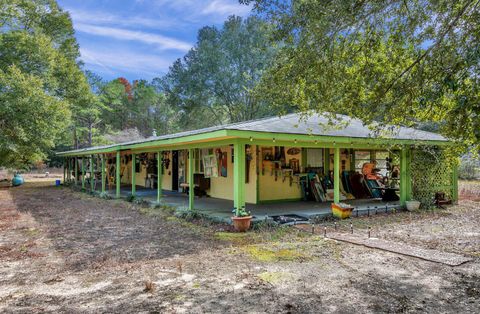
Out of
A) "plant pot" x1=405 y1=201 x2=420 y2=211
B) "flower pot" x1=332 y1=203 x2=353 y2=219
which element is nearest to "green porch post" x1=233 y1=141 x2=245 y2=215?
"flower pot" x1=332 y1=203 x2=353 y2=219

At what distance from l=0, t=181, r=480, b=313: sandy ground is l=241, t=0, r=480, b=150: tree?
7.61 feet

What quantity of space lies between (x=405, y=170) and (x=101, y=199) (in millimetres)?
10917

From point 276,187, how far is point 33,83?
12799 millimetres

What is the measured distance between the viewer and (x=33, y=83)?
16.3 m

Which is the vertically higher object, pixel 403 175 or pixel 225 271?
pixel 403 175

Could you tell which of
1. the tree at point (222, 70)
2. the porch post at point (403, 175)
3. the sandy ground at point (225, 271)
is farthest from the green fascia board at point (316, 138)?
the tree at point (222, 70)

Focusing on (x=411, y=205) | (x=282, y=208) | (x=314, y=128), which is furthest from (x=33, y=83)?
(x=411, y=205)

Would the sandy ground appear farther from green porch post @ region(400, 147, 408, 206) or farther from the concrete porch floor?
green porch post @ region(400, 147, 408, 206)

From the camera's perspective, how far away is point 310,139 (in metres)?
8.34

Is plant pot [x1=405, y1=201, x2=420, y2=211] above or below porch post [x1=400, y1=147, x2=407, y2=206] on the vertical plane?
below

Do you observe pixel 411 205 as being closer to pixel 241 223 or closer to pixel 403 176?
pixel 403 176

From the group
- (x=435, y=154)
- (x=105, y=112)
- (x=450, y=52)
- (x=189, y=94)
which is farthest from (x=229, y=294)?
(x=105, y=112)

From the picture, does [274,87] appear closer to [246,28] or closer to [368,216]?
[368,216]

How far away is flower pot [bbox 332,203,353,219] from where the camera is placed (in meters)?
8.51
